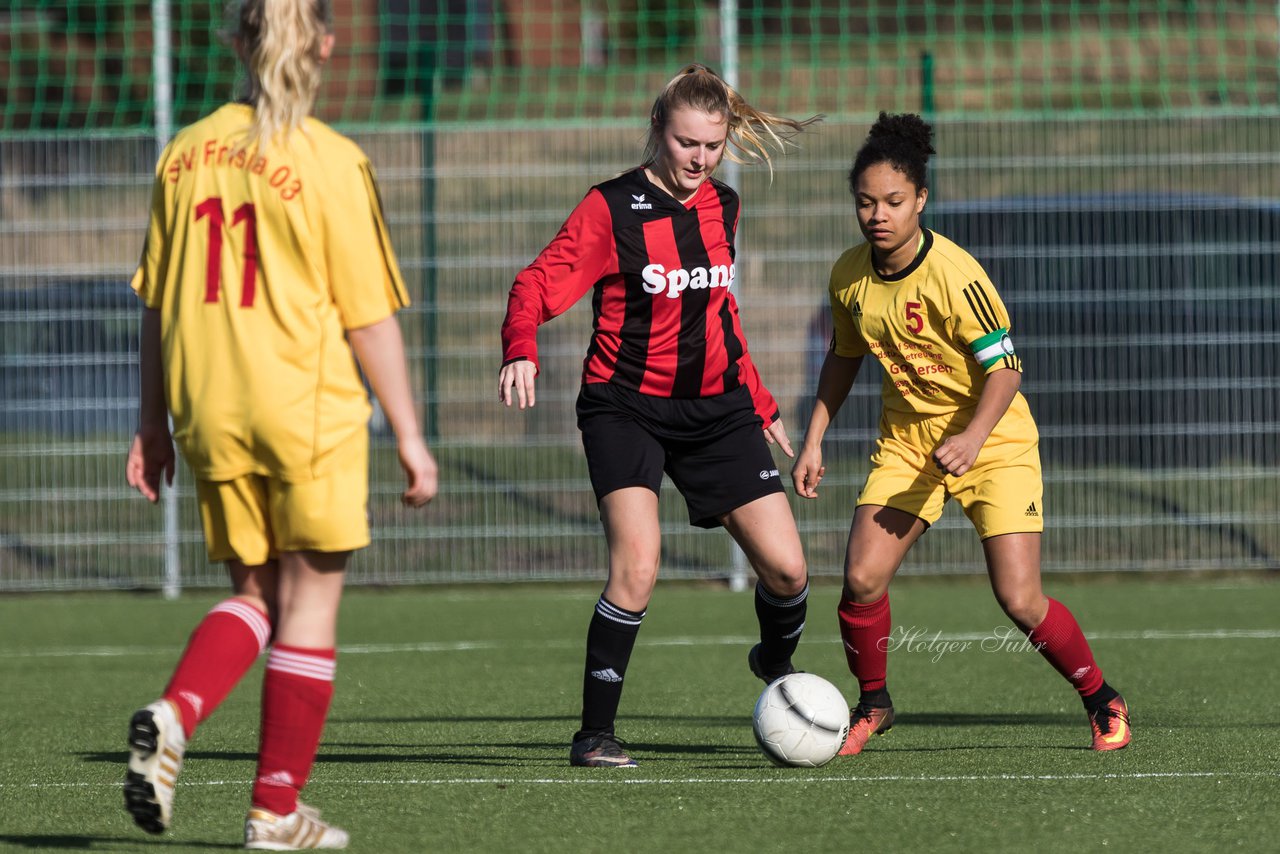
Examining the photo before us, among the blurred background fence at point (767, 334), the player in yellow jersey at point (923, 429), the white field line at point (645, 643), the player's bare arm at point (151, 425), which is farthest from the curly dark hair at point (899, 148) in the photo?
the blurred background fence at point (767, 334)

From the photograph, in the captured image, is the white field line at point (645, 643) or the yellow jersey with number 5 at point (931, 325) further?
the white field line at point (645, 643)

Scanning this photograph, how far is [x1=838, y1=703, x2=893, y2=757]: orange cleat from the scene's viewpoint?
4.99m

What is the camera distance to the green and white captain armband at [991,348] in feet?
15.9

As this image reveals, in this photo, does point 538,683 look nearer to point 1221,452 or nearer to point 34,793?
point 34,793

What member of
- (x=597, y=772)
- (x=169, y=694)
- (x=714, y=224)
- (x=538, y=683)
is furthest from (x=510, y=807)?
(x=538, y=683)

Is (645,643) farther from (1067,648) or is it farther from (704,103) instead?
(704,103)

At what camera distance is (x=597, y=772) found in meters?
4.63

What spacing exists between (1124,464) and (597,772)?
6022 millimetres

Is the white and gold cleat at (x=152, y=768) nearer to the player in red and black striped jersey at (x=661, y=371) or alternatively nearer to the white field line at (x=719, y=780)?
the white field line at (x=719, y=780)

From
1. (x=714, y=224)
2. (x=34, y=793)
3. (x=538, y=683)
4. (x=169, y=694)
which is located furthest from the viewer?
(x=538, y=683)

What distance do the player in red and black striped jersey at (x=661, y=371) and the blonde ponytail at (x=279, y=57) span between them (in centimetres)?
138

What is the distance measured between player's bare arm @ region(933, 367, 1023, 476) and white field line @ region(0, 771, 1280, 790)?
79 centimetres

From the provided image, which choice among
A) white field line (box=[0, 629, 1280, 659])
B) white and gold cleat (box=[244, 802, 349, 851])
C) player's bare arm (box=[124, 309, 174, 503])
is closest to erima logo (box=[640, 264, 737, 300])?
player's bare arm (box=[124, 309, 174, 503])

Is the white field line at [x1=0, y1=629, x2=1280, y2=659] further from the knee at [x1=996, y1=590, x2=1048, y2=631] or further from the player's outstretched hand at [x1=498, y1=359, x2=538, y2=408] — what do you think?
the player's outstretched hand at [x1=498, y1=359, x2=538, y2=408]
